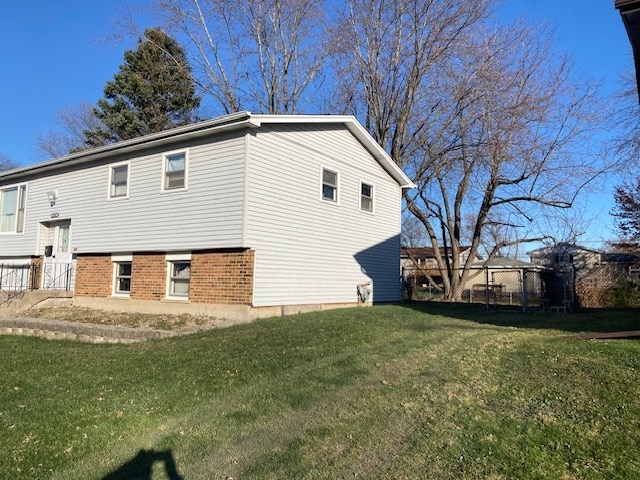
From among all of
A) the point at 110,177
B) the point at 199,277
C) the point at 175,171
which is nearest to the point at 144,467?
the point at 199,277

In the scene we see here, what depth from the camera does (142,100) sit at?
32.4m

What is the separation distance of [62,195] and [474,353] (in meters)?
15.0

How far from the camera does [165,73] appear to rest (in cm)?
3142

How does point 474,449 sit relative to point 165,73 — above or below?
below

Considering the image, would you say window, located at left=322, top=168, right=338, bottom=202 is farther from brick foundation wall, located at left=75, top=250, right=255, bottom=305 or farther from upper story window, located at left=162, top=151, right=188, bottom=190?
upper story window, located at left=162, top=151, right=188, bottom=190

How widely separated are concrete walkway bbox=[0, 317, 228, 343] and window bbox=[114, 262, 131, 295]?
311cm

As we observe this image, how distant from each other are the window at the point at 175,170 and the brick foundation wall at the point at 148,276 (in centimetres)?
197

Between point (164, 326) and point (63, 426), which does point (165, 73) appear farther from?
point (63, 426)

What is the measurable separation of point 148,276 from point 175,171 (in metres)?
3.05

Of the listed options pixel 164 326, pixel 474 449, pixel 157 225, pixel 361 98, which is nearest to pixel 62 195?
pixel 157 225

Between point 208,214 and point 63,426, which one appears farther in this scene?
point 208,214

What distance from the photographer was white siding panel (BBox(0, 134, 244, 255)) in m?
12.4

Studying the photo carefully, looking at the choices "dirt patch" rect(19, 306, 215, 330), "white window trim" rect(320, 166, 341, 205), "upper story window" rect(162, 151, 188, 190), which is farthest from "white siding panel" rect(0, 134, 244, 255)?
"white window trim" rect(320, 166, 341, 205)

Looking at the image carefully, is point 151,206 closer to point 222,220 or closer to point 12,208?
point 222,220
